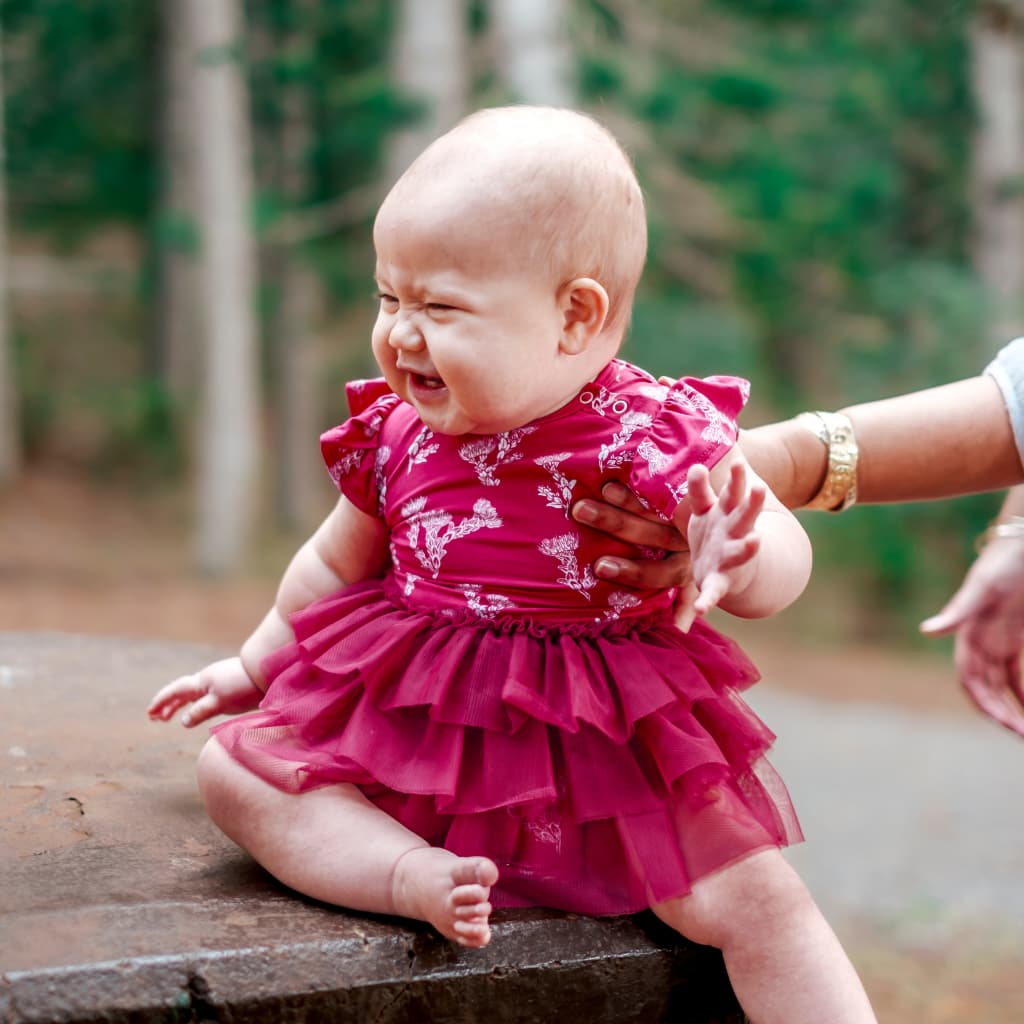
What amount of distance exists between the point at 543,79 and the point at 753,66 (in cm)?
264

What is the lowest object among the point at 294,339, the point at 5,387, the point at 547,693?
the point at 5,387

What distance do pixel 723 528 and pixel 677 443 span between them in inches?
7.8

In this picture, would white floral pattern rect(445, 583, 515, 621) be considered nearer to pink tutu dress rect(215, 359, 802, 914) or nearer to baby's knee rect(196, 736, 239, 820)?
pink tutu dress rect(215, 359, 802, 914)

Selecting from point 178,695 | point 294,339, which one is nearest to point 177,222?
point 294,339

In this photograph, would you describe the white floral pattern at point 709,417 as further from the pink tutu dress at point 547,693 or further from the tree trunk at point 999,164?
the tree trunk at point 999,164

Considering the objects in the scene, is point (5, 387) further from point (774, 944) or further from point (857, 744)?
point (774, 944)

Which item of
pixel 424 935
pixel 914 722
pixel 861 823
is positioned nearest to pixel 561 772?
pixel 424 935

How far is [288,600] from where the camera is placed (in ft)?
6.54

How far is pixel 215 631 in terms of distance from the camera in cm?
845

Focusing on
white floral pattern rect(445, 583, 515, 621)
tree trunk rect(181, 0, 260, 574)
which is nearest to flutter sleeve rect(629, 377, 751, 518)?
white floral pattern rect(445, 583, 515, 621)

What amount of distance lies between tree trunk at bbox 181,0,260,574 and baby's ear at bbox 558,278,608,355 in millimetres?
8028

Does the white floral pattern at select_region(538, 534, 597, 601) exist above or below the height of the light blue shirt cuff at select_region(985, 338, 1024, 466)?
below

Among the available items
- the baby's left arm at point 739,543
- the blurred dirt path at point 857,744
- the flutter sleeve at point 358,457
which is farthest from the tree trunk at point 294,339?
the baby's left arm at point 739,543

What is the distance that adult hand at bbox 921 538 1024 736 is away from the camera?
1.78 m
